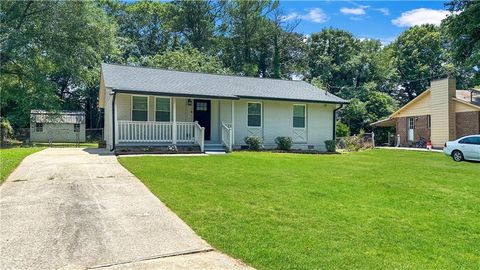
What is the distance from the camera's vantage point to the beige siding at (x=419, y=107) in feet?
95.7

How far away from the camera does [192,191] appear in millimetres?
7523

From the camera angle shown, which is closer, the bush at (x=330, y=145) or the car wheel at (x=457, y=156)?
the car wheel at (x=457, y=156)

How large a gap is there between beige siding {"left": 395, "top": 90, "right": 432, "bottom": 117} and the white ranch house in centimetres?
1217

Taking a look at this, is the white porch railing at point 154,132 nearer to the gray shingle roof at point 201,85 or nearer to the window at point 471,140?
the gray shingle roof at point 201,85

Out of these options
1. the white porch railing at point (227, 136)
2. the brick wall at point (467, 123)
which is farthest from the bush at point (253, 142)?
the brick wall at point (467, 123)

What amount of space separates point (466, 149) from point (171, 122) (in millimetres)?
13089

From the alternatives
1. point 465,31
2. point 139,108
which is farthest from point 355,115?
point 139,108

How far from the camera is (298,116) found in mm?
20203

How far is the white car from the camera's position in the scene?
637 inches

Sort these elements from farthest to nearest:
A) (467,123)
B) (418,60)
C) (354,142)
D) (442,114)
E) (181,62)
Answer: (418,60), (181,62), (354,142), (442,114), (467,123)

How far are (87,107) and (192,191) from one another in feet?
135

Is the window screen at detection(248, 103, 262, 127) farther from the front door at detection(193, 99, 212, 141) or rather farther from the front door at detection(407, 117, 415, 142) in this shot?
the front door at detection(407, 117, 415, 142)

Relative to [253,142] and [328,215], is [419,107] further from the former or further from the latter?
[328,215]

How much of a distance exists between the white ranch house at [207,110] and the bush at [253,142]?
0.64 m
